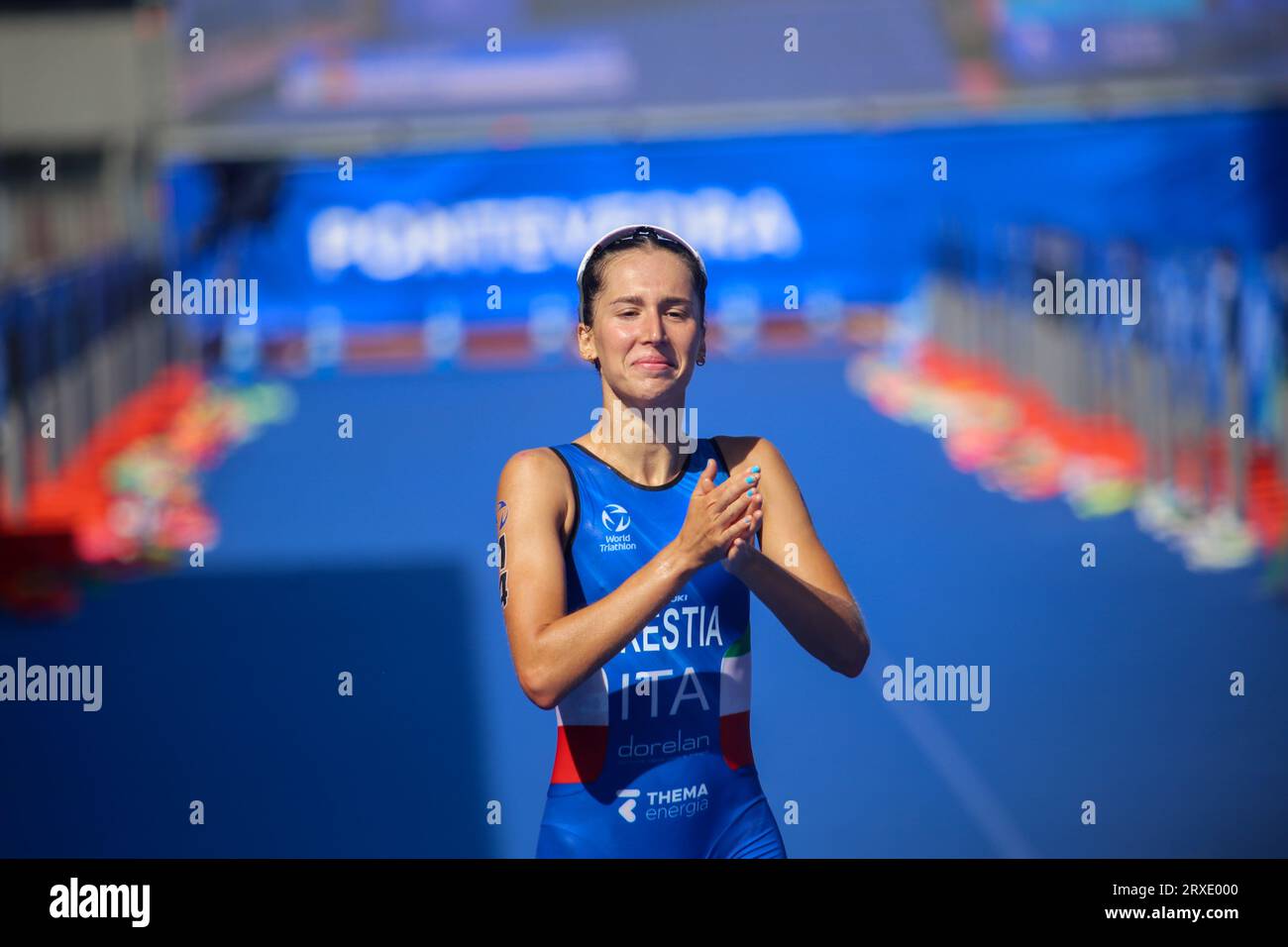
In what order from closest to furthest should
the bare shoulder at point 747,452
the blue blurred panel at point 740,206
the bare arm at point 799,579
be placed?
the bare arm at point 799,579 → the bare shoulder at point 747,452 → the blue blurred panel at point 740,206

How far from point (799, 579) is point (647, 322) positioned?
0.60 meters

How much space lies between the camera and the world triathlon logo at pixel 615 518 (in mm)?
3262

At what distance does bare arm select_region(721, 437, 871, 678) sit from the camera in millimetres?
3156

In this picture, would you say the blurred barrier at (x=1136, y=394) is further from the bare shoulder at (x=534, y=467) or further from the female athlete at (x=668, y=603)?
the bare shoulder at (x=534, y=467)

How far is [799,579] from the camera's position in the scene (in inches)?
125

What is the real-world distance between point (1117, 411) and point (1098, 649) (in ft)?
13.6

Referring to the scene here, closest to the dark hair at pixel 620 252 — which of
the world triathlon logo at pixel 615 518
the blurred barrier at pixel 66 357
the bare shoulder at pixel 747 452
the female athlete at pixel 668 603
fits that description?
the female athlete at pixel 668 603

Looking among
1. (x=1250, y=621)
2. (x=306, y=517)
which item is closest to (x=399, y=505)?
(x=306, y=517)

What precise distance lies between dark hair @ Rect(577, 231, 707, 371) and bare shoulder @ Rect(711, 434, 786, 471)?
27cm

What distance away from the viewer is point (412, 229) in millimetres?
13195

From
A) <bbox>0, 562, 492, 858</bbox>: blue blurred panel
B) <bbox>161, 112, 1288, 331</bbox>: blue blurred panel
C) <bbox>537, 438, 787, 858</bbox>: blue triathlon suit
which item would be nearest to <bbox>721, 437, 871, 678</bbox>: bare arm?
<bbox>537, 438, 787, 858</bbox>: blue triathlon suit

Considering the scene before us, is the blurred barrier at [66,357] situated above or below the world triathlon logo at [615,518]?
above

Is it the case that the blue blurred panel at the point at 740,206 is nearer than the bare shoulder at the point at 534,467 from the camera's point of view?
No

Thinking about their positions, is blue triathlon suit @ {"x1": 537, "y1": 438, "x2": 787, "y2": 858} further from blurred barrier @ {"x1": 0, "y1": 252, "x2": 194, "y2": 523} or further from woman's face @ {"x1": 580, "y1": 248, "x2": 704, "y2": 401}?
blurred barrier @ {"x1": 0, "y1": 252, "x2": 194, "y2": 523}
